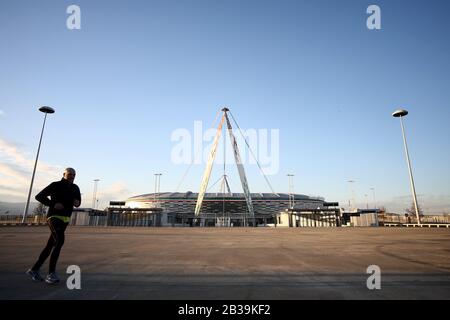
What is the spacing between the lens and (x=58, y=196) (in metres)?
4.14

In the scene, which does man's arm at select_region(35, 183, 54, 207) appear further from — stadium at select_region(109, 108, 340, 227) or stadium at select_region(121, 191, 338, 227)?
stadium at select_region(121, 191, 338, 227)

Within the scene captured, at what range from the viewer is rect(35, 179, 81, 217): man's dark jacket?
13.4 feet

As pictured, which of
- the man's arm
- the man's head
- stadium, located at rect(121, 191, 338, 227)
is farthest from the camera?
stadium, located at rect(121, 191, 338, 227)

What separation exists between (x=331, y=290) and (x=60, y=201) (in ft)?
14.2

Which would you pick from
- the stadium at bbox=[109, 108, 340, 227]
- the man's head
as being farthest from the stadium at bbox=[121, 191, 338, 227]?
the man's head

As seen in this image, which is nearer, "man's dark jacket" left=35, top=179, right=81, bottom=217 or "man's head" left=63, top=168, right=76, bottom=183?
"man's dark jacket" left=35, top=179, right=81, bottom=217

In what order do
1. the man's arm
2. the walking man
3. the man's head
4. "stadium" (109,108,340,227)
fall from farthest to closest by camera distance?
1. "stadium" (109,108,340,227)
2. the man's head
3. the man's arm
4. the walking man

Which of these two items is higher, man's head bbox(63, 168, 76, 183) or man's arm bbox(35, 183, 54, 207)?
man's head bbox(63, 168, 76, 183)

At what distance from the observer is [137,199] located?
11344 cm

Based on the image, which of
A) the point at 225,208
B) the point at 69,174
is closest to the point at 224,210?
the point at 225,208

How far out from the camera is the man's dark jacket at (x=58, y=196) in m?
4.08
